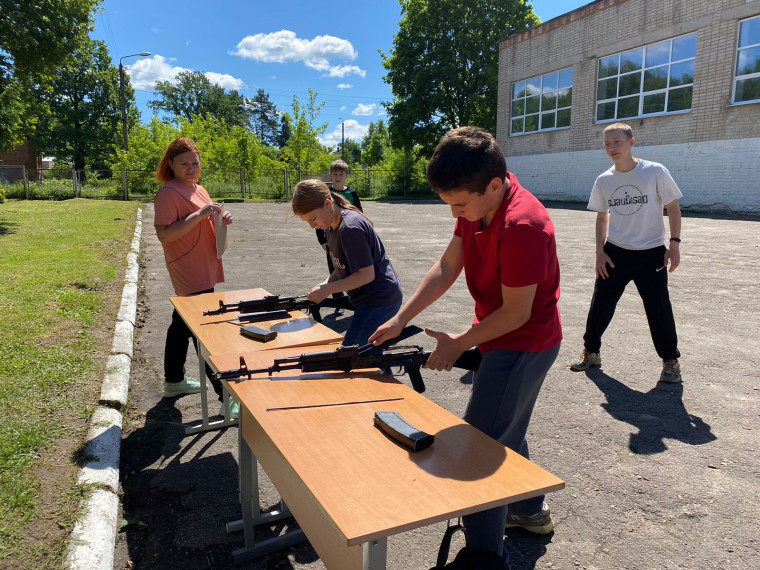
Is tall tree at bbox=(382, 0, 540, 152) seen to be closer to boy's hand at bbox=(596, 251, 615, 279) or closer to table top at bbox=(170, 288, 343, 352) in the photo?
boy's hand at bbox=(596, 251, 615, 279)

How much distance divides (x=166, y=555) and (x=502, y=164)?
2.45 m

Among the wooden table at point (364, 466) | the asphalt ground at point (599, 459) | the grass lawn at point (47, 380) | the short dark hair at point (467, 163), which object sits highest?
the short dark hair at point (467, 163)

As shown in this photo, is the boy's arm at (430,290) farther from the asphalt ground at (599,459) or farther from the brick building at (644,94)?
the brick building at (644,94)

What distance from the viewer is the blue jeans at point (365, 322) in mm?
3465

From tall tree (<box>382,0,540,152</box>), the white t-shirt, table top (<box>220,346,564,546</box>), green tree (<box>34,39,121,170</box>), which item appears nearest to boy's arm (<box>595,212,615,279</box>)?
the white t-shirt

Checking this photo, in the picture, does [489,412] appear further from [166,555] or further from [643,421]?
[643,421]

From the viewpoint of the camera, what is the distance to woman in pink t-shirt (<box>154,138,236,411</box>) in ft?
13.4

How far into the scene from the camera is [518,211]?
1.99 metres

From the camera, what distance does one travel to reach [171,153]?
414 centimetres

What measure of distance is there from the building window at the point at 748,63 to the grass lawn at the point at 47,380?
2015 centimetres

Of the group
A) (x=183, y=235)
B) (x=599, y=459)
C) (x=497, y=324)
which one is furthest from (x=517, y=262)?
(x=183, y=235)

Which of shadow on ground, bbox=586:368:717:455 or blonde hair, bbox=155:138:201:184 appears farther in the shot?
blonde hair, bbox=155:138:201:184

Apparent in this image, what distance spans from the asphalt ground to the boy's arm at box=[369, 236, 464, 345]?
1129 millimetres

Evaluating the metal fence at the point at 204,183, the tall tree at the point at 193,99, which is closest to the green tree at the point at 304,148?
the metal fence at the point at 204,183
